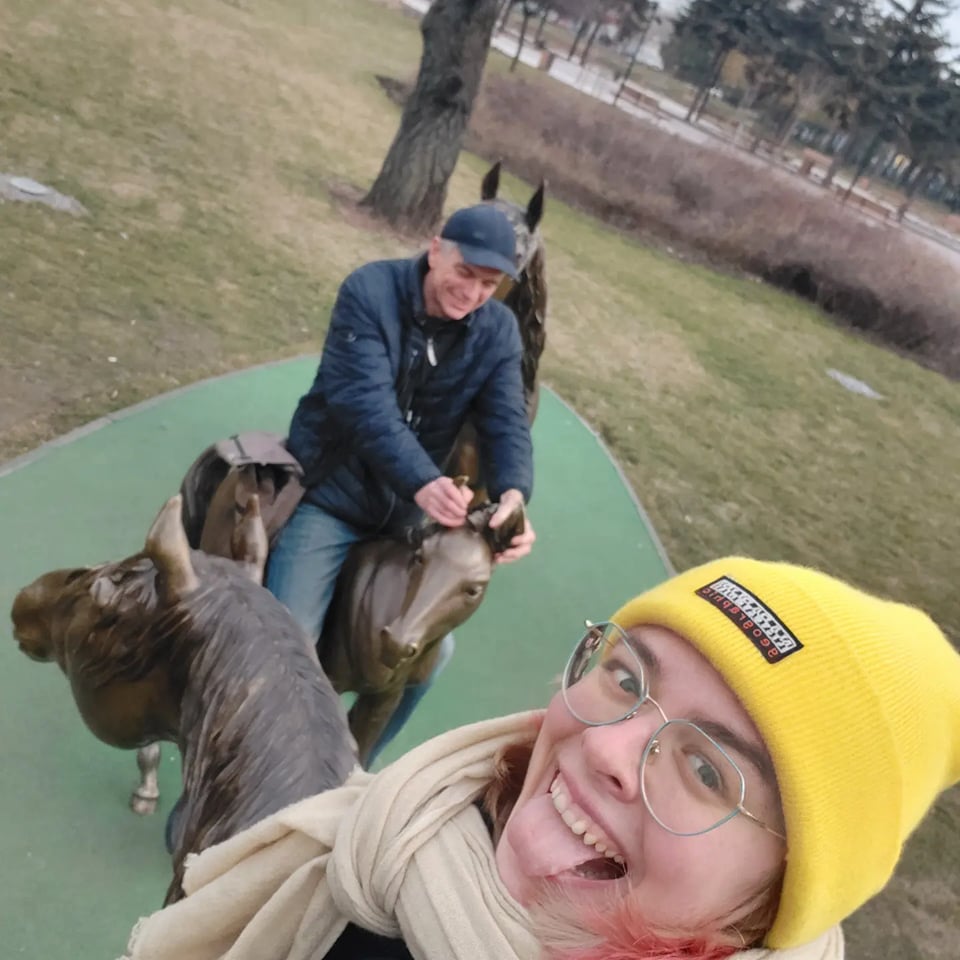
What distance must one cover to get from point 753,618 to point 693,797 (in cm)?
18

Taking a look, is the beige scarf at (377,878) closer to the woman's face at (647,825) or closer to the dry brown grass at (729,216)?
the woman's face at (647,825)

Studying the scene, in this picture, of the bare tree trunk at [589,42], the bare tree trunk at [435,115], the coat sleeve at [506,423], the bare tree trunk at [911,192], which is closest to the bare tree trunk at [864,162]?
the bare tree trunk at [911,192]

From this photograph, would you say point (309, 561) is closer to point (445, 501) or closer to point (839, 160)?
point (445, 501)

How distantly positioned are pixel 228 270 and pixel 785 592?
244 inches

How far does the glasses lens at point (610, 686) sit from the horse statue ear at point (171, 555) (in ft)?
2.69

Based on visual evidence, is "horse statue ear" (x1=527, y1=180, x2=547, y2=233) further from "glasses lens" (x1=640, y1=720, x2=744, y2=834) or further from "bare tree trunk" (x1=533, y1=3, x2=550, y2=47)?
"bare tree trunk" (x1=533, y1=3, x2=550, y2=47)

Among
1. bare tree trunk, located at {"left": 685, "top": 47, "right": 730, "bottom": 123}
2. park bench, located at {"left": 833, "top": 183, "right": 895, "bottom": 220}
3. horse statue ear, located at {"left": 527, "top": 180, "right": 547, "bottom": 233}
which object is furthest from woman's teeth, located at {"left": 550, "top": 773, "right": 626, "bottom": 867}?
bare tree trunk, located at {"left": 685, "top": 47, "right": 730, "bottom": 123}

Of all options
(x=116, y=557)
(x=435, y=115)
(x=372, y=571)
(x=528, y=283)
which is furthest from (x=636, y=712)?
(x=435, y=115)

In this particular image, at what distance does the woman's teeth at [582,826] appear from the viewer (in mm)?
885

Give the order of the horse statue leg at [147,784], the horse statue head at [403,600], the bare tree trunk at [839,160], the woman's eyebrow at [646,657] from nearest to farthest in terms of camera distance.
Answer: the woman's eyebrow at [646,657]
the horse statue head at [403,600]
the horse statue leg at [147,784]
the bare tree trunk at [839,160]

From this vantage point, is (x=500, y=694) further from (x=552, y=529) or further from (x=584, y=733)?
(x=584, y=733)

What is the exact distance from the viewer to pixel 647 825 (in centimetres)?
85

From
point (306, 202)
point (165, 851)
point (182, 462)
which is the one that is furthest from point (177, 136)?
point (165, 851)

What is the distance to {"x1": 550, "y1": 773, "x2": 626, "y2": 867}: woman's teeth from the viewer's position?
2.90 feet
